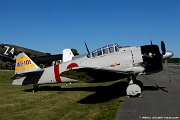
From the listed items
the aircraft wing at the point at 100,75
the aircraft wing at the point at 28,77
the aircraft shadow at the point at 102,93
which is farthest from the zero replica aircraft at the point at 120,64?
the aircraft shadow at the point at 102,93

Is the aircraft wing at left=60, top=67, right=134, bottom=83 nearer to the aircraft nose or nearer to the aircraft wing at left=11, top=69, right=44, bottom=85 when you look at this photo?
the aircraft nose

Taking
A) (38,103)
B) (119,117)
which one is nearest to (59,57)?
(38,103)

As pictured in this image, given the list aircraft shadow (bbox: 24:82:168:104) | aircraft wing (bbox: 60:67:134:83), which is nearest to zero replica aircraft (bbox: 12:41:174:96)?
aircraft wing (bbox: 60:67:134:83)

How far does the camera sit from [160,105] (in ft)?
28.5

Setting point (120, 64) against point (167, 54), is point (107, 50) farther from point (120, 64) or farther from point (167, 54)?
point (167, 54)

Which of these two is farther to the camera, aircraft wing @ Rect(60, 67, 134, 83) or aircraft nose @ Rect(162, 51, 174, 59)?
aircraft nose @ Rect(162, 51, 174, 59)

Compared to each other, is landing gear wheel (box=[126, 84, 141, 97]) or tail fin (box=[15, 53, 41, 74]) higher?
tail fin (box=[15, 53, 41, 74])

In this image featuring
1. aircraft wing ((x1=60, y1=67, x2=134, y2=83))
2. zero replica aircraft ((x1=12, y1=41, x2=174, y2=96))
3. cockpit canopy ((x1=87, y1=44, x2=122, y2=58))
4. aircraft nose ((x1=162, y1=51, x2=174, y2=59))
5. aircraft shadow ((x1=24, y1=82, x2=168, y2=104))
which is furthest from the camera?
aircraft nose ((x1=162, y1=51, x2=174, y2=59))

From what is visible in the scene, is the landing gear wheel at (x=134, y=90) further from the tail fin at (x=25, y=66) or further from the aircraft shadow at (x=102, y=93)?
the tail fin at (x=25, y=66)

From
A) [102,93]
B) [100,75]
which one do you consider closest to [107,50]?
[100,75]

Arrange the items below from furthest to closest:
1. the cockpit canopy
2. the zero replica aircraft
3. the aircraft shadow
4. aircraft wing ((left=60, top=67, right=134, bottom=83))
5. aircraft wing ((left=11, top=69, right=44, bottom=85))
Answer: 1. aircraft wing ((left=11, top=69, right=44, bottom=85))
2. the cockpit canopy
3. the zero replica aircraft
4. aircraft wing ((left=60, top=67, right=134, bottom=83))
5. the aircraft shadow

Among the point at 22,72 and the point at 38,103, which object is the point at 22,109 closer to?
the point at 38,103

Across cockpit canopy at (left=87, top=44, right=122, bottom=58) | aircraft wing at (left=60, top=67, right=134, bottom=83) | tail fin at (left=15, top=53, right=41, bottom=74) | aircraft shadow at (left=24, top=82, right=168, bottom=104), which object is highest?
cockpit canopy at (left=87, top=44, right=122, bottom=58)

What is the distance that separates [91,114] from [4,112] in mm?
3237
